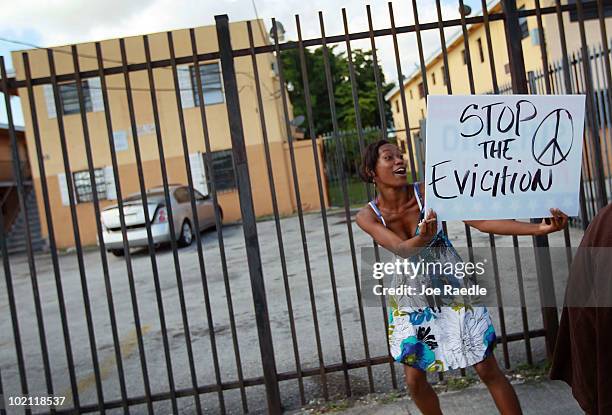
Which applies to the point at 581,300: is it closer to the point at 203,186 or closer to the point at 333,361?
the point at 333,361

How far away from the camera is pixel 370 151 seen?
2.83 m

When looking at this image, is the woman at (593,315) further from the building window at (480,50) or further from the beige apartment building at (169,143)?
the building window at (480,50)

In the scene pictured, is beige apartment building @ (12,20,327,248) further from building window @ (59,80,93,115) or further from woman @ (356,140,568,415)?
woman @ (356,140,568,415)

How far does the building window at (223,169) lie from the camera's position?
17984 millimetres

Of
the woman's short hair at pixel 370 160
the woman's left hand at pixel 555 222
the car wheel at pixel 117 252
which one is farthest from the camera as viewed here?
the car wheel at pixel 117 252

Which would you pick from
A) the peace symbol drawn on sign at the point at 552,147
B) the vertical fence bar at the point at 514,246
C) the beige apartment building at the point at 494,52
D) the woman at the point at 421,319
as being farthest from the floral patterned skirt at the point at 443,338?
the beige apartment building at the point at 494,52

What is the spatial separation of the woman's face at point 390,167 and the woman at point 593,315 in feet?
2.93

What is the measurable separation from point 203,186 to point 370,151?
52.4 feet

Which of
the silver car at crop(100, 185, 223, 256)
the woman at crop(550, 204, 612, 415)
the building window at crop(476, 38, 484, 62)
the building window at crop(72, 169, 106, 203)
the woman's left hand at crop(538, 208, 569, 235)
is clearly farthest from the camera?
the building window at crop(476, 38, 484, 62)

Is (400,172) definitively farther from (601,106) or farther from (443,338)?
(601,106)

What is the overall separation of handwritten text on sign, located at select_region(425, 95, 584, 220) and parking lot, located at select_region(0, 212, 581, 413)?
164 centimetres

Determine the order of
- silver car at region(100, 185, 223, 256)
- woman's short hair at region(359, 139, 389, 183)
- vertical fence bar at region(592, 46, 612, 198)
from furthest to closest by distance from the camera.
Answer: silver car at region(100, 185, 223, 256), vertical fence bar at region(592, 46, 612, 198), woman's short hair at region(359, 139, 389, 183)

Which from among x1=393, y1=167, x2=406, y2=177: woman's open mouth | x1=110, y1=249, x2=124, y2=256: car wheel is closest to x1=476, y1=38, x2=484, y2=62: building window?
x1=110, y1=249, x2=124, y2=256: car wheel

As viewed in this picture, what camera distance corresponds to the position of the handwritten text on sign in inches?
A: 102
